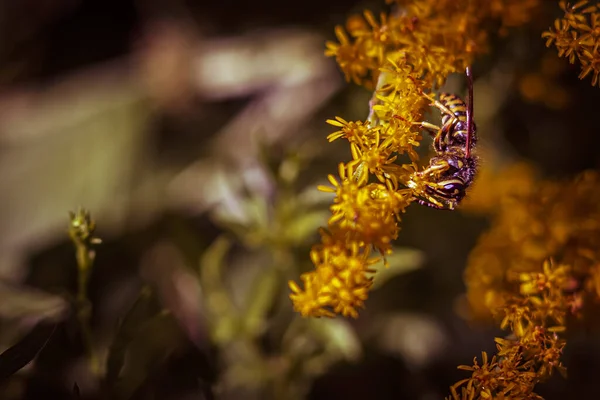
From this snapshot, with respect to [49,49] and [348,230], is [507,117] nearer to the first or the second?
[348,230]

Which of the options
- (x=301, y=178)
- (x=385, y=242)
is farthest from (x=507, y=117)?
(x=385, y=242)

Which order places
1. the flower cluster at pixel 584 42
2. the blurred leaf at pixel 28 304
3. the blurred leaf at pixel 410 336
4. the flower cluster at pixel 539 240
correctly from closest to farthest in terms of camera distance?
the flower cluster at pixel 584 42 → the flower cluster at pixel 539 240 → the blurred leaf at pixel 28 304 → the blurred leaf at pixel 410 336

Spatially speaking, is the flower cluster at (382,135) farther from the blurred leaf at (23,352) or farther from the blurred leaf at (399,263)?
the blurred leaf at (23,352)

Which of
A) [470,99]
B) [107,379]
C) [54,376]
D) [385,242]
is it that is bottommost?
[54,376]

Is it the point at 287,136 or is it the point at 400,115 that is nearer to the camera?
the point at 400,115

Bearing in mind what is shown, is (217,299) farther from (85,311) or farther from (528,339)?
(528,339)

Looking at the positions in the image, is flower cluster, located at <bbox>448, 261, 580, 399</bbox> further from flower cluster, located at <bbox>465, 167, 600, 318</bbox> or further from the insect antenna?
the insect antenna

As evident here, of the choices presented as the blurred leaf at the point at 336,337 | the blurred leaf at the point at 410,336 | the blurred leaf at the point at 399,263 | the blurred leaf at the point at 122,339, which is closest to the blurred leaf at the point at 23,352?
the blurred leaf at the point at 122,339

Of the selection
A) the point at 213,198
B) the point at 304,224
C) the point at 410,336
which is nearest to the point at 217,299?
the point at 304,224
